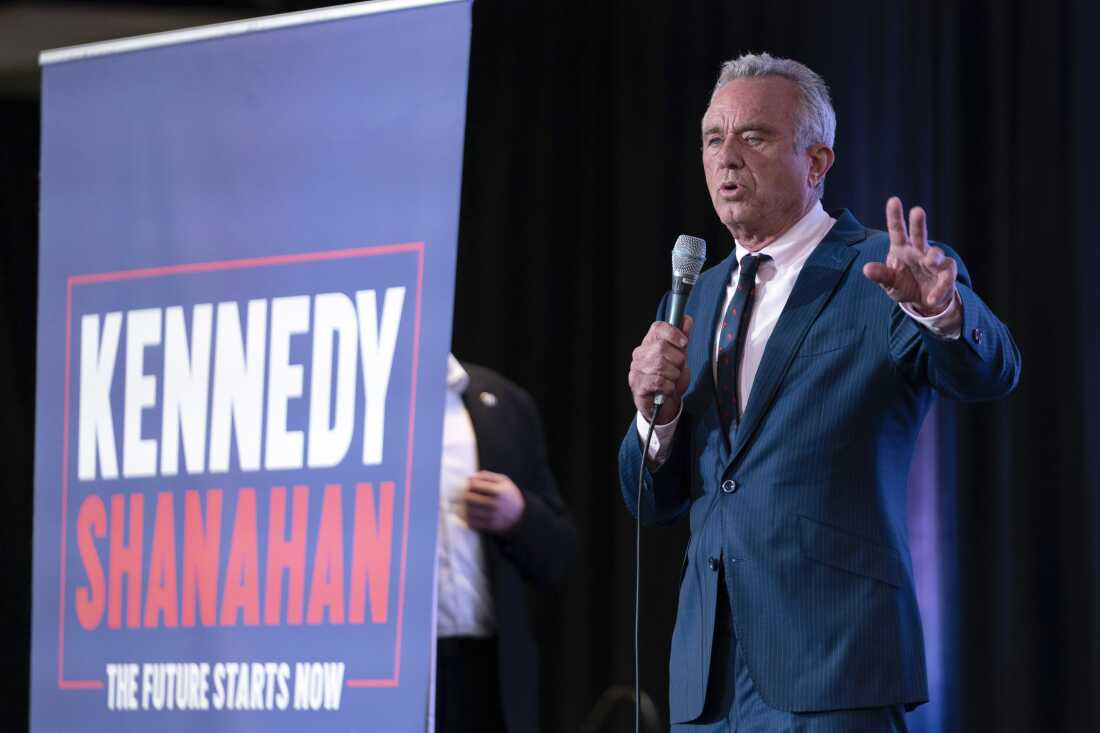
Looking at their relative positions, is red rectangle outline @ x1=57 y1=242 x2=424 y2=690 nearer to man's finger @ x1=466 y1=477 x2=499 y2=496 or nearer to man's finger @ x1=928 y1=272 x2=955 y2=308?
man's finger @ x1=466 y1=477 x2=499 y2=496

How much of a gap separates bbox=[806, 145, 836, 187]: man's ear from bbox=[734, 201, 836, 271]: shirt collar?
72 mm

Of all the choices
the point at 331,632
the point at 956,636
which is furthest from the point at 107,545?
the point at 956,636

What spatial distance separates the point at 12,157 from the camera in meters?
5.74

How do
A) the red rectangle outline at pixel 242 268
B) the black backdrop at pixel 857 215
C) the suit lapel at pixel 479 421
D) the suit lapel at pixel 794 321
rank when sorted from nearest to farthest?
the suit lapel at pixel 794 321 → the red rectangle outline at pixel 242 268 → the suit lapel at pixel 479 421 → the black backdrop at pixel 857 215

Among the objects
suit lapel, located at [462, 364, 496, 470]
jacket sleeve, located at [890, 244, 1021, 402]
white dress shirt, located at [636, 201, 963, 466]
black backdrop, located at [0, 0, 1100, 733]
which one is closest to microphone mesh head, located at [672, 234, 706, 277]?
white dress shirt, located at [636, 201, 963, 466]

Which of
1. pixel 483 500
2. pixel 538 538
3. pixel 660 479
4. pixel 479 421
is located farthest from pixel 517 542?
pixel 660 479

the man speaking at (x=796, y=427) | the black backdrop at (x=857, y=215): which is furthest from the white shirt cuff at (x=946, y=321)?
the black backdrop at (x=857, y=215)

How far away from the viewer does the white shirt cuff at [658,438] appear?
2191 millimetres

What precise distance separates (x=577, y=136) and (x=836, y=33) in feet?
2.89

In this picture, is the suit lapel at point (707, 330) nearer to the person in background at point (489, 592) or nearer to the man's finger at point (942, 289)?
the man's finger at point (942, 289)

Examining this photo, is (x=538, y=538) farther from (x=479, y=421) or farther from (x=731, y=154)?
(x=731, y=154)

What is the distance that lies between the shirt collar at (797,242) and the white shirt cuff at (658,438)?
271mm

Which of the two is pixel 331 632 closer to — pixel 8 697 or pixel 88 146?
pixel 88 146

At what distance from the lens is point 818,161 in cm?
231
